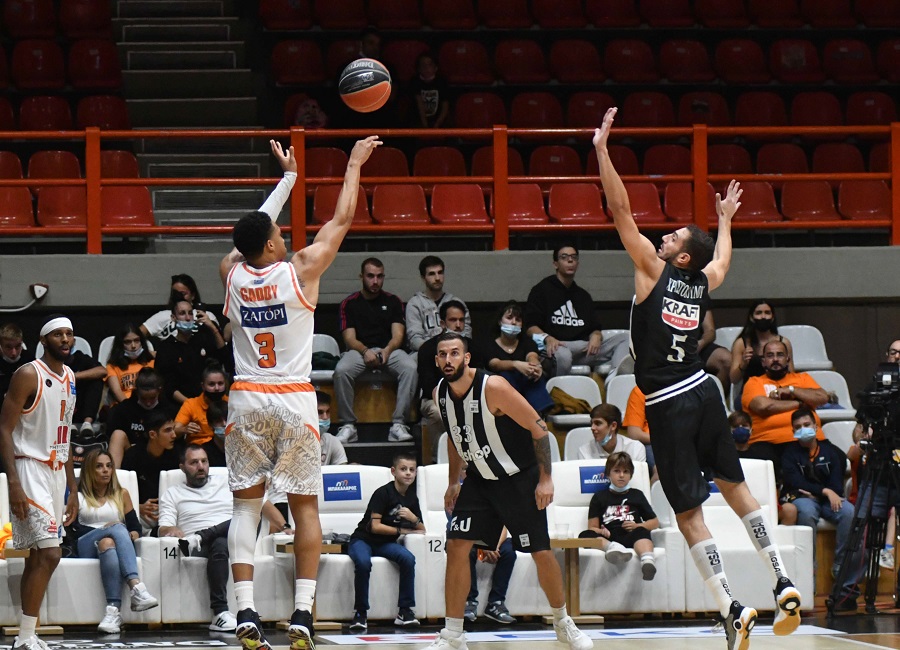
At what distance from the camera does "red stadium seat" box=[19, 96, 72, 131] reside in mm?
14008

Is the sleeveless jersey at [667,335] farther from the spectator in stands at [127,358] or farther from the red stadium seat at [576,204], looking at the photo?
the red stadium seat at [576,204]

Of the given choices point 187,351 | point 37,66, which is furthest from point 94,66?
point 187,351

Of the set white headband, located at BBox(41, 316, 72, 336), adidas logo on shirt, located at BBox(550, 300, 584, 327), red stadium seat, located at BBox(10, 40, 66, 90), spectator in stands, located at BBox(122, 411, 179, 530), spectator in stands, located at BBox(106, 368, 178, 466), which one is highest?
red stadium seat, located at BBox(10, 40, 66, 90)

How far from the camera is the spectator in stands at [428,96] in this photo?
13.6 metres

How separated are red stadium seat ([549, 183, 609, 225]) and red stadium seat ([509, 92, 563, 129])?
1.31 metres

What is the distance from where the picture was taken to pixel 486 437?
7.12 metres

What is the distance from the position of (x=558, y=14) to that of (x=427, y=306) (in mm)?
5398

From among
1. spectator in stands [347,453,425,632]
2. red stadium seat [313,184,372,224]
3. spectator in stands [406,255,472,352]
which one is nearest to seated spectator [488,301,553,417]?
spectator in stands [406,255,472,352]

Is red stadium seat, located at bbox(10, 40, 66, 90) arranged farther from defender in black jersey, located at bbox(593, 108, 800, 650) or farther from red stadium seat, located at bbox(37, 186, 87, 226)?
Answer: defender in black jersey, located at bbox(593, 108, 800, 650)

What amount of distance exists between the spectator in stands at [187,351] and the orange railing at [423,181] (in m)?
1.21

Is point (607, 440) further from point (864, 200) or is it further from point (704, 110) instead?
point (704, 110)

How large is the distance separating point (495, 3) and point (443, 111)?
2.49 meters

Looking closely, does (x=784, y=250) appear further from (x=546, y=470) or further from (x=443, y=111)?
(x=546, y=470)

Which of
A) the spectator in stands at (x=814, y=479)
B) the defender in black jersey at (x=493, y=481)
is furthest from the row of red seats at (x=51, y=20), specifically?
the defender in black jersey at (x=493, y=481)
